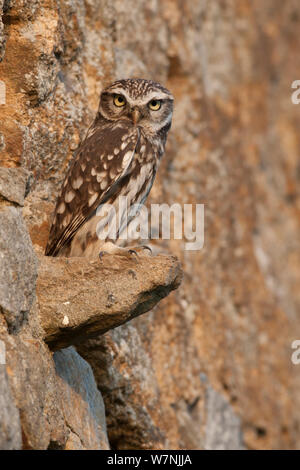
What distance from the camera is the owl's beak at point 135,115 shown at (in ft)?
20.0

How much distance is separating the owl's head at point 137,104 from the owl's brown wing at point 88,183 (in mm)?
353

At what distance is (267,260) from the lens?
11891mm

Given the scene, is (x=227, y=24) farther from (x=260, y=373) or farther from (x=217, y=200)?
(x=260, y=373)

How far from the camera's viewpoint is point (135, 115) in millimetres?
6121

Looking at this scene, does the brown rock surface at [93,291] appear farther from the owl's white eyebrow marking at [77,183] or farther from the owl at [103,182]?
the owl's white eyebrow marking at [77,183]

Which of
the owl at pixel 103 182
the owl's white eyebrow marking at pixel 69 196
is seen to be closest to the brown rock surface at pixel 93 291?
the owl at pixel 103 182

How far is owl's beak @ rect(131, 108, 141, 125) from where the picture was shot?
20.0 ft

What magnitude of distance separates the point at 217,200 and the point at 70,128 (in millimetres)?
4073

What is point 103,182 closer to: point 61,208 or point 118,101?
point 61,208

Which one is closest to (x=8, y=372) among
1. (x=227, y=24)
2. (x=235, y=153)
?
(x=235, y=153)

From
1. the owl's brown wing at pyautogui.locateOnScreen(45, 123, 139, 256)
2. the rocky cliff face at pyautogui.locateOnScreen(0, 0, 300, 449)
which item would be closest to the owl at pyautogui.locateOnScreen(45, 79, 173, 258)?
the owl's brown wing at pyautogui.locateOnScreen(45, 123, 139, 256)

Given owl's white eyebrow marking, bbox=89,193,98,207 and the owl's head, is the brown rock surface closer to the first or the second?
owl's white eyebrow marking, bbox=89,193,98,207

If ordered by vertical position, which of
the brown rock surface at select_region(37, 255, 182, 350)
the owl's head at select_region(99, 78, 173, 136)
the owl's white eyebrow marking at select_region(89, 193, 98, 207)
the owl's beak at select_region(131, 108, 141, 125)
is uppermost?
the owl's head at select_region(99, 78, 173, 136)

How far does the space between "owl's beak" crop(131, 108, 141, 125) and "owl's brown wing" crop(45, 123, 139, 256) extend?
266 millimetres
